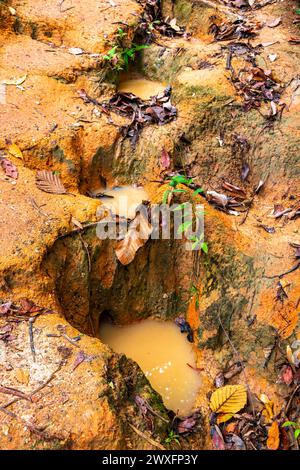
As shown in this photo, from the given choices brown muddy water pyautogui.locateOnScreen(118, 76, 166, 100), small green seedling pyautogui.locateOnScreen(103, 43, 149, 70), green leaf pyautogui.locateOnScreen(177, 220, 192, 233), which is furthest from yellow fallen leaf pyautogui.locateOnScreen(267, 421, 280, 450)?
small green seedling pyautogui.locateOnScreen(103, 43, 149, 70)

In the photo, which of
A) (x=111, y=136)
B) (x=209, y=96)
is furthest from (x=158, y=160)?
(x=209, y=96)

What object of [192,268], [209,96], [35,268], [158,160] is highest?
[209,96]

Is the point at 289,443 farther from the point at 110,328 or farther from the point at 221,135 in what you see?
the point at 221,135

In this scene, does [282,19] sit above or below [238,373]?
above

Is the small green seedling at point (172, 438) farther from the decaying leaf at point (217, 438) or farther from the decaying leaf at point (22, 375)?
the decaying leaf at point (22, 375)

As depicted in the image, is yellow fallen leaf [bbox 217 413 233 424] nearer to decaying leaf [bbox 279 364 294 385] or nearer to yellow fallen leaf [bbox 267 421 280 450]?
yellow fallen leaf [bbox 267 421 280 450]

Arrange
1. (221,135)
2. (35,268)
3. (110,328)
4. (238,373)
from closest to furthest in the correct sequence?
(35,268) → (238,373) → (110,328) → (221,135)
